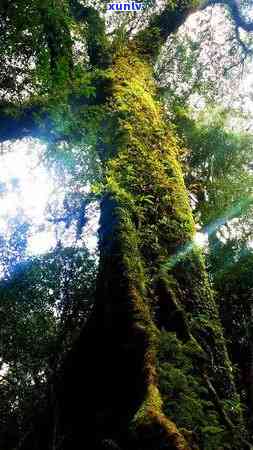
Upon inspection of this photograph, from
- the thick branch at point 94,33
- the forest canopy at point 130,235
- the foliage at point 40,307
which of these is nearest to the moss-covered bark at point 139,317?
the forest canopy at point 130,235

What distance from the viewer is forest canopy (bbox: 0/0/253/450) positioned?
149 inches

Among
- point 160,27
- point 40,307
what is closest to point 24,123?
point 160,27

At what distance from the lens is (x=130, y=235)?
203 inches

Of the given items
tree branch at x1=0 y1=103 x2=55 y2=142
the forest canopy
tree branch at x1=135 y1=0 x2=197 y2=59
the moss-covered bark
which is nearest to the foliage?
the forest canopy

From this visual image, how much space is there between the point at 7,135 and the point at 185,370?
5.64m

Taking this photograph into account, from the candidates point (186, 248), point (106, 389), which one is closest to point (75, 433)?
point (106, 389)

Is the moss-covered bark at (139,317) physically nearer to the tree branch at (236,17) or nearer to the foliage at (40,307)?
the tree branch at (236,17)

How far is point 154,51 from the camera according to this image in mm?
11258

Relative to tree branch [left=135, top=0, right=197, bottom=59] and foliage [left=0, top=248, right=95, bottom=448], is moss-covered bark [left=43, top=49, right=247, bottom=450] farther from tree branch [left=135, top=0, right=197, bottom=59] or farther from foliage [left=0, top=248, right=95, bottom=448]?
foliage [left=0, top=248, right=95, bottom=448]

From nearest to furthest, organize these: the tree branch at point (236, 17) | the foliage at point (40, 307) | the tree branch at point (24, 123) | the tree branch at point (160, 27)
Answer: the tree branch at point (24, 123) → the tree branch at point (160, 27) → the tree branch at point (236, 17) → the foliage at point (40, 307)

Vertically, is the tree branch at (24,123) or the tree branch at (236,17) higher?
the tree branch at (236,17)

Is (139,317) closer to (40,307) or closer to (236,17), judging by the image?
(40,307)

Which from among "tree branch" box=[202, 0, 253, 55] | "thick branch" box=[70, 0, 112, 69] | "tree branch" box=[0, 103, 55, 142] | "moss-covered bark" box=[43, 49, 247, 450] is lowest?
"moss-covered bark" box=[43, 49, 247, 450]

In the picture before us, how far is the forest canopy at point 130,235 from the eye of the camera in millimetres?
3793
